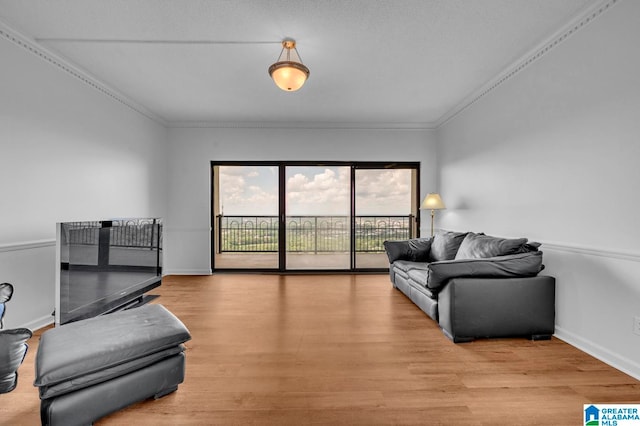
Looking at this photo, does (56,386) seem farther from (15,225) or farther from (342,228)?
(342,228)

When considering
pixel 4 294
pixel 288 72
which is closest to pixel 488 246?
pixel 288 72

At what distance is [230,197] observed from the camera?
629 centimetres

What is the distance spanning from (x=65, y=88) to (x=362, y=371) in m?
4.20

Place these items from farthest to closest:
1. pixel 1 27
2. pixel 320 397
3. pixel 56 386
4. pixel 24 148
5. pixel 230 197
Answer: pixel 230 197 → pixel 24 148 → pixel 1 27 → pixel 320 397 → pixel 56 386

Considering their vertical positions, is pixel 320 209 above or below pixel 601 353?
above

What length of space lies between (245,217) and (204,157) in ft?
5.02

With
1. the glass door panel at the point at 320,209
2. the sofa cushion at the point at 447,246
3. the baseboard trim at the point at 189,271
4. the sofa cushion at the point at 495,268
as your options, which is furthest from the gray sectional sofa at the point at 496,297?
the baseboard trim at the point at 189,271

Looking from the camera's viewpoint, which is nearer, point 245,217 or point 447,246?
point 447,246

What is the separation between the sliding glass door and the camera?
5652mm

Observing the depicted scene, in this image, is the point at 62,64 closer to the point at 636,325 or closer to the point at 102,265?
the point at 102,265

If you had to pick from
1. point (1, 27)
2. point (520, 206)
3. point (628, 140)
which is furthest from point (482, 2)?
point (1, 27)

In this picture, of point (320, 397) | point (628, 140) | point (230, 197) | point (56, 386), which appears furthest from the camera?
point (230, 197)

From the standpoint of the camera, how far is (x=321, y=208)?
5.91 m

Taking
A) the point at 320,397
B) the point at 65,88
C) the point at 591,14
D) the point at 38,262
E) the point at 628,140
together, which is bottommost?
the point at 320,397
